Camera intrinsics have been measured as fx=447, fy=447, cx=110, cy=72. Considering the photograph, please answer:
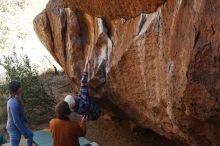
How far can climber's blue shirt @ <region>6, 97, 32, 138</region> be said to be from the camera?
691 cm

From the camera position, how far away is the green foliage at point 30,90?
11.3m

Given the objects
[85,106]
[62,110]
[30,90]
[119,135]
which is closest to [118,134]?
[119,135]

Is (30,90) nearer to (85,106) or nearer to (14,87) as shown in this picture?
(14,87)

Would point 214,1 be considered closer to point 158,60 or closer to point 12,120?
point 158,60

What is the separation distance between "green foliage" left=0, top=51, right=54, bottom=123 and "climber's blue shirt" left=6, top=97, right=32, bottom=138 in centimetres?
401

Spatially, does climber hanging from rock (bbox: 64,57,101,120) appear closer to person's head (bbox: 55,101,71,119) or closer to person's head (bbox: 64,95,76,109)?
person's head (bbox: 64,95,76,109)

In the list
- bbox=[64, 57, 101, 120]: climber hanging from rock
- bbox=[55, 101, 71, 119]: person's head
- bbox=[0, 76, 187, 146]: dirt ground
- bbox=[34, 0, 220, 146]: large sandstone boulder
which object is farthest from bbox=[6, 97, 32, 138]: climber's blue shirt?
bbox=[0, 76, 187, 146]: dirt ground

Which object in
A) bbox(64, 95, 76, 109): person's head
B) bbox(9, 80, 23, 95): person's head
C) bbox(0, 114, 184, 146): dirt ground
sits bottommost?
bbox(0, 114, 184, 146): dirt ground

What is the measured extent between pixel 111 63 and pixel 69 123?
1.70m

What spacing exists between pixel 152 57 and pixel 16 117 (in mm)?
2409

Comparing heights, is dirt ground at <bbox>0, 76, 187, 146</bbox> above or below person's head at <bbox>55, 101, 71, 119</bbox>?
below

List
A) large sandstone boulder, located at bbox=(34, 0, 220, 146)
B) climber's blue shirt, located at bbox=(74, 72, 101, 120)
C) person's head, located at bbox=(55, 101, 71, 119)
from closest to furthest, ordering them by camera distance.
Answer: large sandstone boulder, located at bbox=(34, 0, 220, 146), person's head, located at bbox=(55, 101, 71, 119), climber's blue shirt, located at bbox=(74, 72, 101, 120)

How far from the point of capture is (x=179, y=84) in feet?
16.9

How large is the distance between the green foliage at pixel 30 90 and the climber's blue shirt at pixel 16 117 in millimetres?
4008
